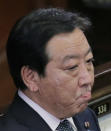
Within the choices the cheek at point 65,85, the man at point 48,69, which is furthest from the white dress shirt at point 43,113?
the cheek at point 65,85

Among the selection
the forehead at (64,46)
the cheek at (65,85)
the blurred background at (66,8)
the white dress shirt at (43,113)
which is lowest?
the blurred background at (66,8)

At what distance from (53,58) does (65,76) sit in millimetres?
80

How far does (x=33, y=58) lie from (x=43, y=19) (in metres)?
0.15

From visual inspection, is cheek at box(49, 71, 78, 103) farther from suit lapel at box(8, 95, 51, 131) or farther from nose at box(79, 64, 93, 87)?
suit lapel at box(8, 95, 51, 131)

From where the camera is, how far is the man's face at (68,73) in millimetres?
1572

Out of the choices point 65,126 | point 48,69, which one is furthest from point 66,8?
point 48,69

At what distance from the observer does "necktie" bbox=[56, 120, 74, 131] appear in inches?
68.4

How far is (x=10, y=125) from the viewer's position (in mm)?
1664

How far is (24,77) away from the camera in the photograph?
5.38 ft

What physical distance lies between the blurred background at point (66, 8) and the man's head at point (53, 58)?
150 centimetres

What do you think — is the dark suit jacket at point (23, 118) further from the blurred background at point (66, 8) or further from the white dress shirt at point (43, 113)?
the blurred background at point (66, 8)

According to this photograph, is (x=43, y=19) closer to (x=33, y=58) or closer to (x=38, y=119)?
(x=33, y=58)

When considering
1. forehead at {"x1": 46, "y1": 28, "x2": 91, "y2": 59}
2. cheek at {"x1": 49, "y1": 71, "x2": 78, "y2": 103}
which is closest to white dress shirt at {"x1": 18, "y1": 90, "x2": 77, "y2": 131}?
cheek at {"x1": 49, "y1": 71, "x2": 78, "y2": 103}

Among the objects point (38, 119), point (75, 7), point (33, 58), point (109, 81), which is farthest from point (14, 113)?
point (75, 7)
